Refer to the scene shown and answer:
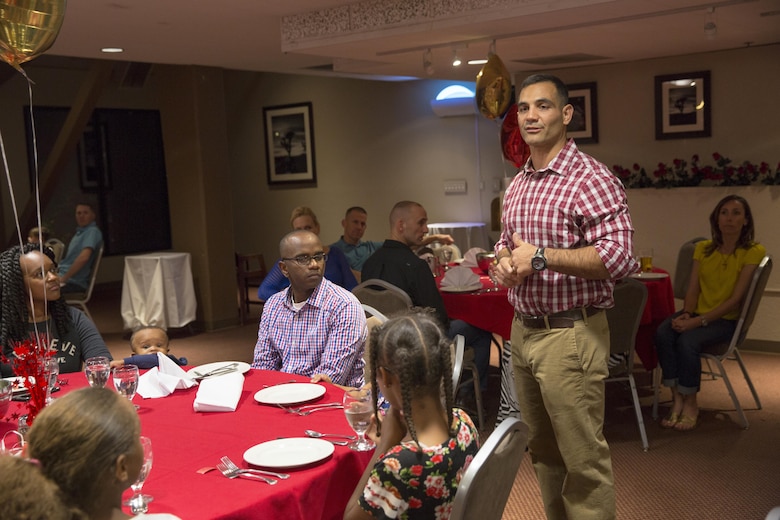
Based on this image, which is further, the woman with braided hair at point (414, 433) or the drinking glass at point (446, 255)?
the drinking glass at point (446, 255)

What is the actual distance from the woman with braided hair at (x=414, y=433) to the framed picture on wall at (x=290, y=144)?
861 cm

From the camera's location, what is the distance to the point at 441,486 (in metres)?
1.62

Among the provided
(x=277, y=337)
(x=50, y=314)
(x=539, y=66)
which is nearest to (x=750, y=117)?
(x=539, y=66)

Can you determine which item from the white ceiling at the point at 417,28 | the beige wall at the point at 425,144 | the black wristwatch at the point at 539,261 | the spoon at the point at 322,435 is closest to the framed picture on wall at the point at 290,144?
the beige wall at the point at 425,144

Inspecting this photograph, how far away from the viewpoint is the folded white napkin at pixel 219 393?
225cm

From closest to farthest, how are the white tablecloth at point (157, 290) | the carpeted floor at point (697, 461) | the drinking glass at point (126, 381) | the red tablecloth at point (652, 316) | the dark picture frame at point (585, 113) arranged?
the drinking glass at point (126, 381) < the carpeted floor at point (697, 461) < the red tablecloth at point (652, 316) < the dark picture frame at point (585, 113) < the white tablecloth at point (157, 290)

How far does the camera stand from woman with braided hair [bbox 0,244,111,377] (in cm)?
297

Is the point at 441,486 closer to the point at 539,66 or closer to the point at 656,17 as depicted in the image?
the point at 656,17

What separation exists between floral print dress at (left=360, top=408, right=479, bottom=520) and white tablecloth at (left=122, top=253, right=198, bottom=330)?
19.8ft

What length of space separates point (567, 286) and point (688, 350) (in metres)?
2.15

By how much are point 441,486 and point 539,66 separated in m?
6.00

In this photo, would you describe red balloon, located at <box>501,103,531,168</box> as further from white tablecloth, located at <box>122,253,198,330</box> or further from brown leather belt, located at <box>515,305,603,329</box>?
white tablecloth, located at <box>122,253,198,330</box>

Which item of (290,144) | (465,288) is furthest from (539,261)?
(290,144)

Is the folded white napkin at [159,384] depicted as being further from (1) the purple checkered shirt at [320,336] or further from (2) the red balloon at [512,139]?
(2) the red balloon at [512,139]
